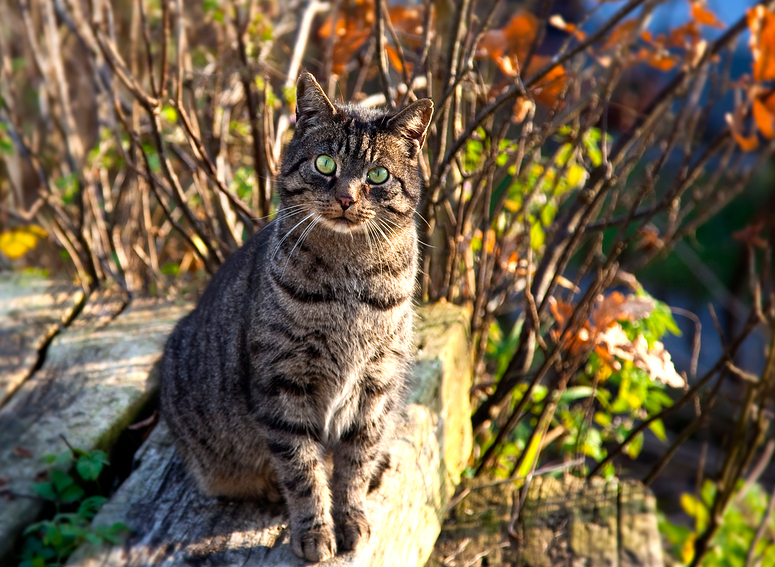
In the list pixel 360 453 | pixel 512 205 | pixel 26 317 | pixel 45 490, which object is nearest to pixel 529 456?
pixel 360 453

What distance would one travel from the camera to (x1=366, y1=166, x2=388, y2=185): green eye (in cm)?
213

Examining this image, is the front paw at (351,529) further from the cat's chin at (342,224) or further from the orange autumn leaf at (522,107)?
the orange autumn leaf at (522,107)

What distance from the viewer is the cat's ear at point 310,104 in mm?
2111

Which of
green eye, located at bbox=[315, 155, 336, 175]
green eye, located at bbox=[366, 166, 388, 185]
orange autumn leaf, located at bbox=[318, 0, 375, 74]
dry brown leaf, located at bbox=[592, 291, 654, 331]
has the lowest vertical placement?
dry brown leaf, located at bbox=[592, 291, 654, 331]

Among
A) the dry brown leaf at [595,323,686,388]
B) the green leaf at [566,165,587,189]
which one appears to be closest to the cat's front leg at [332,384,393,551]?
the dry brown leaf at [595,323,686,388]

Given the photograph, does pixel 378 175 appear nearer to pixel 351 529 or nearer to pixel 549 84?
pixel 549 84

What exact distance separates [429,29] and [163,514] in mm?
2026

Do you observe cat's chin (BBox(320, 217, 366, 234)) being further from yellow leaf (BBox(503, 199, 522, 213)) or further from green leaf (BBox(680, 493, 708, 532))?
green leaf (BBox(680, 493, 708, 532))

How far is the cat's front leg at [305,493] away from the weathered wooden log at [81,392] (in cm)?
81

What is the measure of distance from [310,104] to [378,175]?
0.99ft

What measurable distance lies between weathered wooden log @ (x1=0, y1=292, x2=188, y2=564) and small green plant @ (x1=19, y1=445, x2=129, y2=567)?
0.19ft

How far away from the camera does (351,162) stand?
2.11 metres

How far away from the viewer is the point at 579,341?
2.86 meters

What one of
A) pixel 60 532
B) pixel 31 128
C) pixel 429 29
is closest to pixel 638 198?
pixel 429 29
